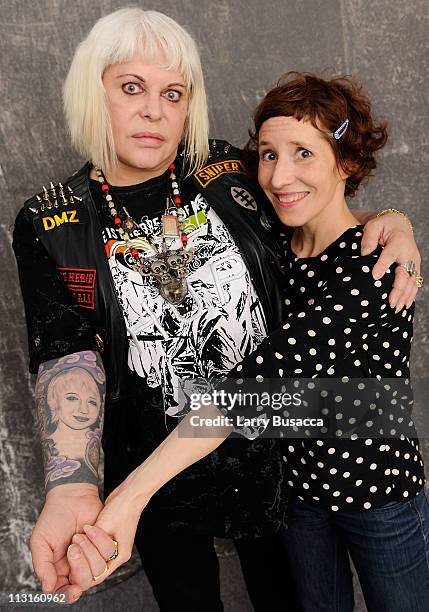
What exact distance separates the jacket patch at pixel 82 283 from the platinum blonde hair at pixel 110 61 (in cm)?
25

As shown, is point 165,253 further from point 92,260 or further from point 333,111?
point 333,111

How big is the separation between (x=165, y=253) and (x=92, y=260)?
160 millimetres

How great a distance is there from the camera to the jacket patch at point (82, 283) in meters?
1.38

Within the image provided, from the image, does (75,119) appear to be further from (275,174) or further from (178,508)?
(178,508)

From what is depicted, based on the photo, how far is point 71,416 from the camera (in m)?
1.33

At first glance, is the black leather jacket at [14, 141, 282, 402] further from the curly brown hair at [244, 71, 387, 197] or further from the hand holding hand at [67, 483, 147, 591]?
the hand holding hand at [67, 483, 147, 591]

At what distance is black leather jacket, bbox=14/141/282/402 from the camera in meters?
1.37

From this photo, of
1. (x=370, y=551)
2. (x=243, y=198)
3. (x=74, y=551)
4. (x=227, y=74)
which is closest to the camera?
(x=74, y=551)

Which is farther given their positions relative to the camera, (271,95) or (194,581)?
(194,581)

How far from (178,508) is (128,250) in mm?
601

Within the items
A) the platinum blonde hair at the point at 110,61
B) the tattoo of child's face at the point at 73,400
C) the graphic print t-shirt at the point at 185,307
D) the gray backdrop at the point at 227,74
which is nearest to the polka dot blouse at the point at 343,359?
the graphic print t-shirt at the point at 185,307

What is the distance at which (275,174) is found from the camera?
4.22 ft

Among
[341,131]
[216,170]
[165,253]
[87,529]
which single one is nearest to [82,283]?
[165,253]

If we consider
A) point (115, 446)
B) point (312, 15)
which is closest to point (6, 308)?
point (115, 446)
